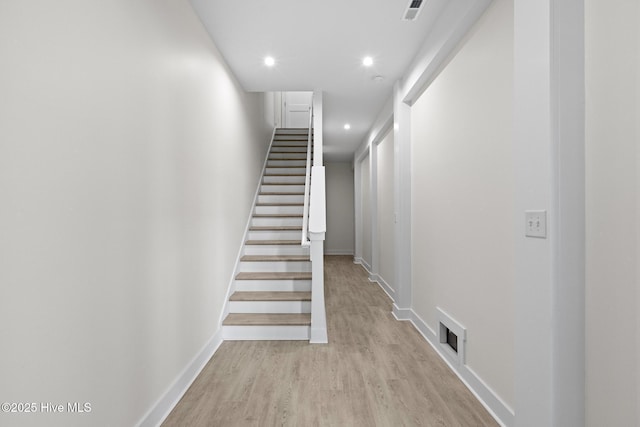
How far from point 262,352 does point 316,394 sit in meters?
0.80

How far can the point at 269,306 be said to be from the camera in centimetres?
327

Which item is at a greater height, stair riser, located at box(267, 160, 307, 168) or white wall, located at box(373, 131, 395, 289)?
stair riser, located at box(267, 160, 307, 168)

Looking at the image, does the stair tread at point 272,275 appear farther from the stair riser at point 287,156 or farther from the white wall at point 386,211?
the stair riser at point 287,156

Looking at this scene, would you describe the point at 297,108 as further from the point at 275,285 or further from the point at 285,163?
the point at 275,285

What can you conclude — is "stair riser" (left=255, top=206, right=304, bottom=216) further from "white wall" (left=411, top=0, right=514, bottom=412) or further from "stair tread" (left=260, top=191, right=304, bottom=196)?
"white wall" (left=411, top=0, right=514, bottom=412)

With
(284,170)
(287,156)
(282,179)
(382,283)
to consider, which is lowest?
(382,283)

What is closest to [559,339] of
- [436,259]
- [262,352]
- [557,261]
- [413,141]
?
[557,261]

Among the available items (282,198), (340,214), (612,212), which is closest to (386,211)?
(282,198)

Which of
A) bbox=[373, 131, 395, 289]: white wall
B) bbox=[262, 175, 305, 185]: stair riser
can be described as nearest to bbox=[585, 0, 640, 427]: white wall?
bbox=[373, 131, 395, 289]: white wall

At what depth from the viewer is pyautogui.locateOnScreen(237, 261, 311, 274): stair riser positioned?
3.75 meters

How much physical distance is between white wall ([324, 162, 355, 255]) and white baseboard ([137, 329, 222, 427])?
652cm

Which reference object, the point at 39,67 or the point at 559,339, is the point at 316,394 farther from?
the point at 39,67

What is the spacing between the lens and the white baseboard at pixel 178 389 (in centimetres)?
175

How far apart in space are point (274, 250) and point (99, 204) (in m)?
2.76
